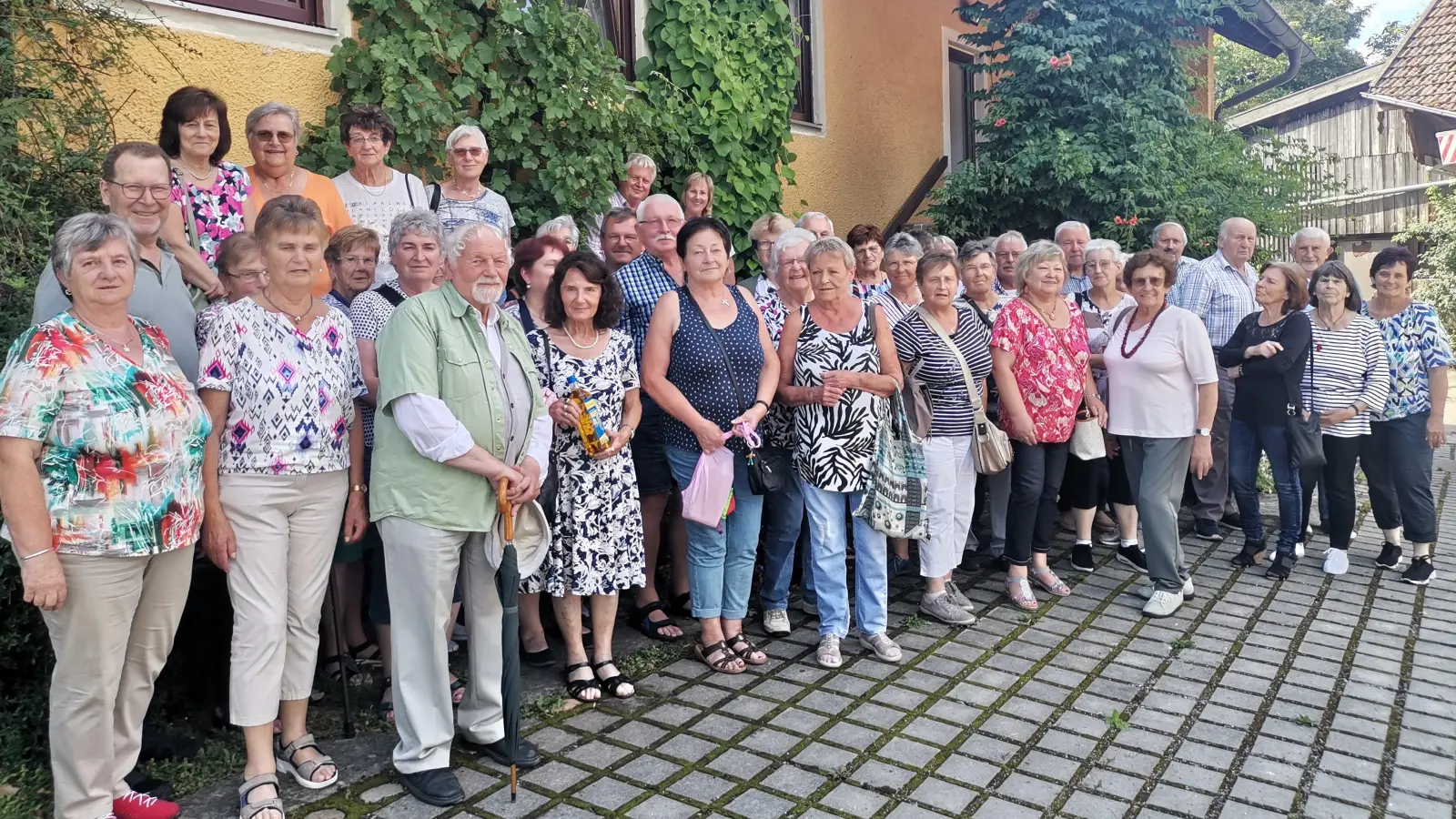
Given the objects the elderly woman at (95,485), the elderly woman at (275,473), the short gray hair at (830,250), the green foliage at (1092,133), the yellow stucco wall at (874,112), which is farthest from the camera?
the yellow stucco wall at (874,112)

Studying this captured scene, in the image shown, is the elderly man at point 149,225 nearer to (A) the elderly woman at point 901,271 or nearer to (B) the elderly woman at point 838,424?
(B) the elderly woman at point 838,424

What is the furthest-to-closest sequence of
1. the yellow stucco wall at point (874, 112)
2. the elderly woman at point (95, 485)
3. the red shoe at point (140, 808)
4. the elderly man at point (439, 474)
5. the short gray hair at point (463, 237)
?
the yellow stucco wall at point (874, 112) < the short gray hair at point (463, 237) < the elderly man at point (439, 474) < the red shoe at point (140, 808) < the elderly woman at point (95, 485)

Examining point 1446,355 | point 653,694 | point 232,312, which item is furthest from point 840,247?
point 1446,355

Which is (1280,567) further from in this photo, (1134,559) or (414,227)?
(414,227)

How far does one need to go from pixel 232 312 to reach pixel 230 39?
2.86 metres

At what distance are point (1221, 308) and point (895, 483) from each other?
3.55 m

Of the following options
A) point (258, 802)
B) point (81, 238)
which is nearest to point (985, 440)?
point (258, 802)

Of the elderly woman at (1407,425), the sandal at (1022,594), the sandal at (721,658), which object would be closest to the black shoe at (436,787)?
the sandal at (721,658)

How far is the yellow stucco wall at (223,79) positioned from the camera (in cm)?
507

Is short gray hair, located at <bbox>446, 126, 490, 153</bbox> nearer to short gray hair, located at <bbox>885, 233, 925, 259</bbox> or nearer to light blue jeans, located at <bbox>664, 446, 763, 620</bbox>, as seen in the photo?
light blue jeans, located at <bbox>664, 446, 763, 620</bbox>

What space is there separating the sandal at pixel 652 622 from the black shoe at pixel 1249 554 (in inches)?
136

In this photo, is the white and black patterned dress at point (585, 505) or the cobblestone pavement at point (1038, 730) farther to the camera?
the white and black patterned dress at point (585, 505)

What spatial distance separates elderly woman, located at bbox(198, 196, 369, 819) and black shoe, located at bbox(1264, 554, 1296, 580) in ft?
16.6

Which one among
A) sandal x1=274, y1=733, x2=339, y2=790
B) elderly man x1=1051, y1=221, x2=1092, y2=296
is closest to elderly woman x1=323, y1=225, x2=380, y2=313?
sandal x1=274, y1=733, x2=339, y2=790
